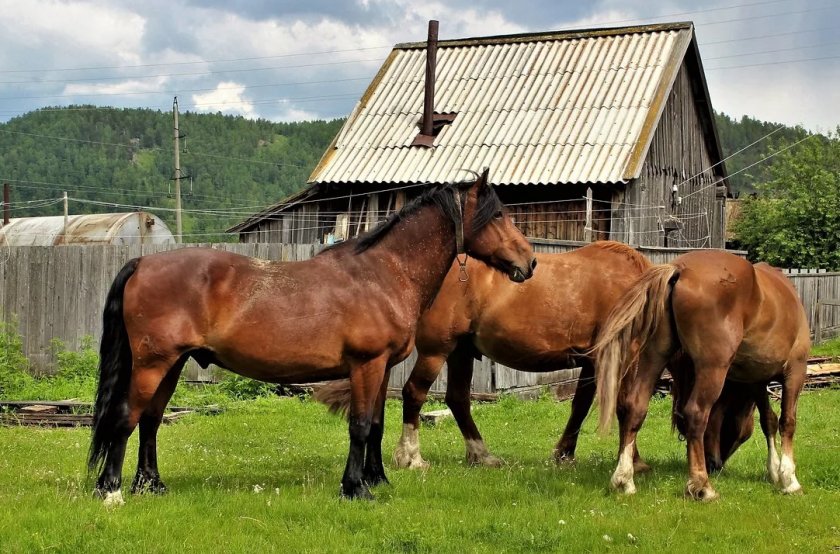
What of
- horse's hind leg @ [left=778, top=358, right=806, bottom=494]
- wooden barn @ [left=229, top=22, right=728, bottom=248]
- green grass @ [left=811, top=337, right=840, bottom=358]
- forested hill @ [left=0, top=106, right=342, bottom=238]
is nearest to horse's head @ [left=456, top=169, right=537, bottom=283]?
horse's hind leg @ [left=778, top=358, right=806, bottom=494]

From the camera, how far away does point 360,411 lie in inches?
279

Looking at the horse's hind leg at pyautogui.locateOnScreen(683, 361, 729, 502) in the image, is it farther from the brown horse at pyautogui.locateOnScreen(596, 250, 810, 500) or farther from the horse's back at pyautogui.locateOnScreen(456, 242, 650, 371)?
the horse's back at pyautogui.locateOnScreen(456, 242, 650, 371)

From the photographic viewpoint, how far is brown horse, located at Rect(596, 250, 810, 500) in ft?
23.7

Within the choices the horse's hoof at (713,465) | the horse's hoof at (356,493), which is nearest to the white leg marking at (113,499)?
the horse's hoof at (356,493)

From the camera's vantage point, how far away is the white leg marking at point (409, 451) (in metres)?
8.80

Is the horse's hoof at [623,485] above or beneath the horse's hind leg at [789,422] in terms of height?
beneath

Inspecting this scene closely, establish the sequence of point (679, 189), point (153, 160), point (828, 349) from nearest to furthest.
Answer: point (828, 349) < point (679, 189) < point (153, 160)

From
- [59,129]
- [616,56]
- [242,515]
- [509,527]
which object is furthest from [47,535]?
[59,129]

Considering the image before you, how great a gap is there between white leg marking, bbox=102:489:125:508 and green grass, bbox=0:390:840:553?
75mm

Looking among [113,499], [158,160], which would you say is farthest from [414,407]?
[158,160]

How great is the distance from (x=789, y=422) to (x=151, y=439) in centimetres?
546

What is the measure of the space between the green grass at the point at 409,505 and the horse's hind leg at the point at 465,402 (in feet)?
0.71

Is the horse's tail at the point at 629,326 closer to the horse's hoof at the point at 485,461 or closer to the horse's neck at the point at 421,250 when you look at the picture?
the horse's neck at the point at 421,250

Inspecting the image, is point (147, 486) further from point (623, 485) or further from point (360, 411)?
point (623, 485)
